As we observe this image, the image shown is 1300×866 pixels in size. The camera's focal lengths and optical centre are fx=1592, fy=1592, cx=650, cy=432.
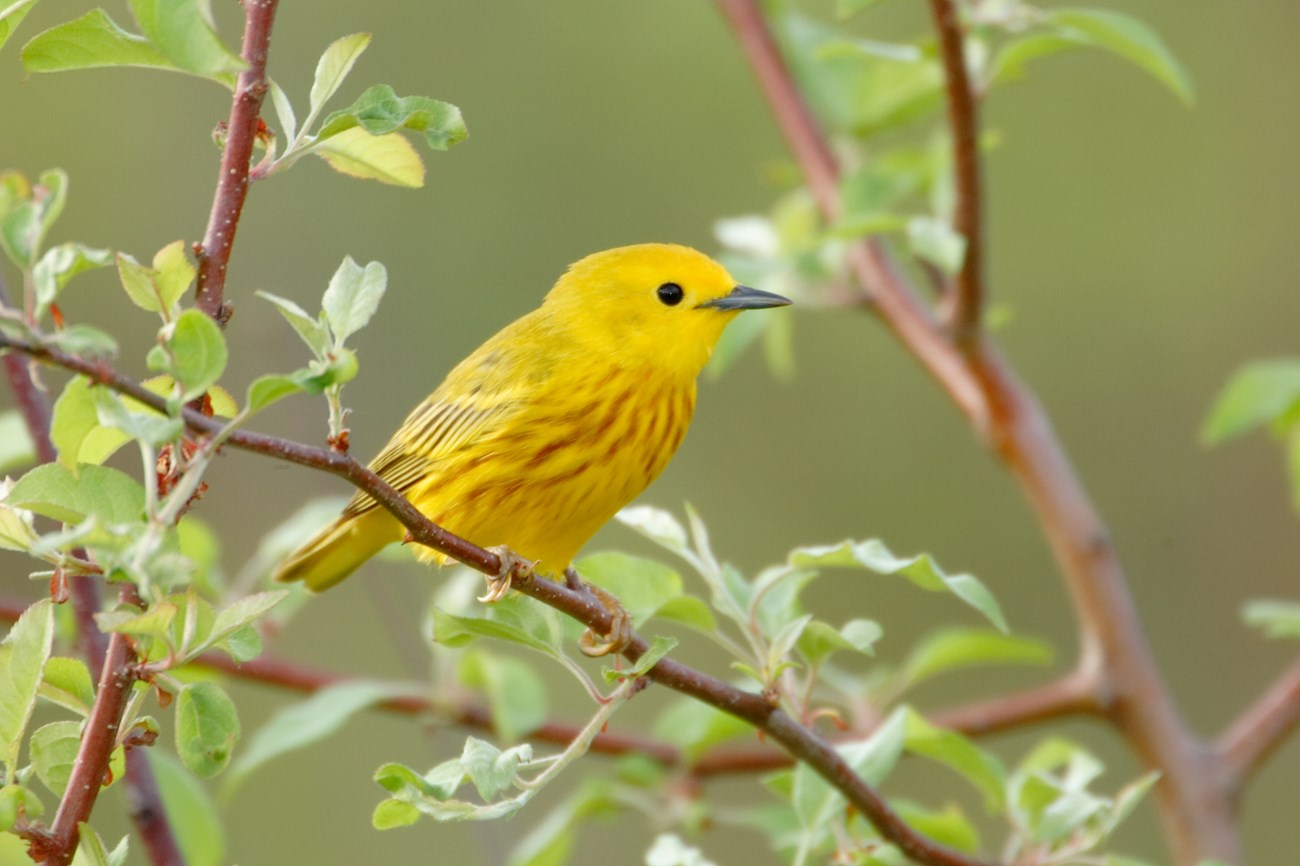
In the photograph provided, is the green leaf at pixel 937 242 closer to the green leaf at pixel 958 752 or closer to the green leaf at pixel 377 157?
the green leaf at pixel 958 752

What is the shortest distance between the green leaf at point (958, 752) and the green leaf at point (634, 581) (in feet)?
1.59

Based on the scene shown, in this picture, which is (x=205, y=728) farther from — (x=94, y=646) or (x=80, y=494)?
(x=94, y=646)

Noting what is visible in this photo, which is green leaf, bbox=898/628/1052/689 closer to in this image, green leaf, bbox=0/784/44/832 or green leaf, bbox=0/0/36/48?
green leaf, bbox=0/784/44/832

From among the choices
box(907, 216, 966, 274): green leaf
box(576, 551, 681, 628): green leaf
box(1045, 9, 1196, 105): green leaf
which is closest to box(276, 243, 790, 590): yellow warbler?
box(907, 216, 966, 274): green leaf

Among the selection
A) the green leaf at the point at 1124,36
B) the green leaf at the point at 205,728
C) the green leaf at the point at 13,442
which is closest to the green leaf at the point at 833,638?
the green leaf at the point at 205,728

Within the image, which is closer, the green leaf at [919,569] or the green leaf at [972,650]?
the green leaf at [919,569]

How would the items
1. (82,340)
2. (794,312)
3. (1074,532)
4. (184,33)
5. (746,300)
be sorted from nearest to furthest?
(82,340) → (184,33) → (1074,532) → (746,300) → (794,312)

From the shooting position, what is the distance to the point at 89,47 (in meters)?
1.88

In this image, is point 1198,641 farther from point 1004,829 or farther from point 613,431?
point 613,431

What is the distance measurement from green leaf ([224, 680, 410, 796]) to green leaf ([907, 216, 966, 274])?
1506 mm

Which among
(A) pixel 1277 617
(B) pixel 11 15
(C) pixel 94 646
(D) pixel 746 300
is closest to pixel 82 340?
(B) pixel 11 15

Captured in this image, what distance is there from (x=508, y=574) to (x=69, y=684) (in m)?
0.68

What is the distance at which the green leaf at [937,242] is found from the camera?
3.44 meters

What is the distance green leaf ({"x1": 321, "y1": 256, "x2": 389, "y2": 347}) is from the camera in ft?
5.77
